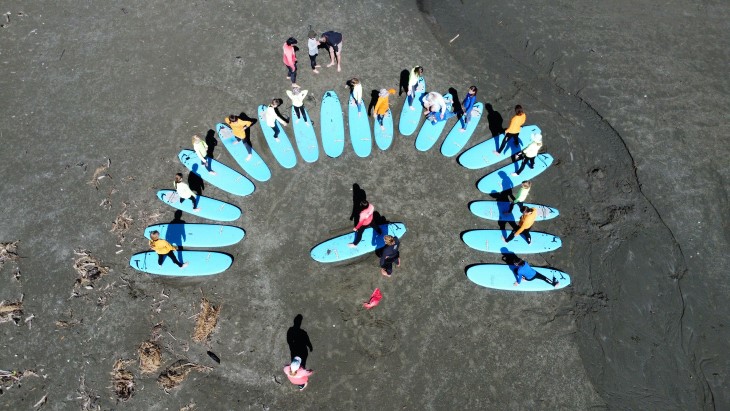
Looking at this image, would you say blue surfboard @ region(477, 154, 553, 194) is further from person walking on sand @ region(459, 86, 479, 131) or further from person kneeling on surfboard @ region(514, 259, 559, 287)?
person kneeling on surfboard @ region(514, 259, 559, 287)

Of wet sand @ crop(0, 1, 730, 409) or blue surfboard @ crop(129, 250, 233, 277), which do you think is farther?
blue surfboard @ crop(129, 250, 233, 277)

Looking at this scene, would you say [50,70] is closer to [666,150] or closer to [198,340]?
[198,340]

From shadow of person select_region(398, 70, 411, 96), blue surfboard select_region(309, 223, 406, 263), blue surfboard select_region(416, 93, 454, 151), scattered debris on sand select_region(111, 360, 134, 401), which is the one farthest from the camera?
shadow of person select_region(398, 70, 411, 96)

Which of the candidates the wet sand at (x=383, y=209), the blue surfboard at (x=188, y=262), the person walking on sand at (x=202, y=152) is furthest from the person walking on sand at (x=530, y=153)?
the person walking on sand at (x=202, y=152)

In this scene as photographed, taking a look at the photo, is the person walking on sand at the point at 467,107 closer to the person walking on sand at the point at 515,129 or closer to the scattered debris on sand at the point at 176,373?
the person walking on sand at the point at 515,129

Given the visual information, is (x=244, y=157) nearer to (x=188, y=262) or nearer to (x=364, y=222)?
(x=188, y=262)

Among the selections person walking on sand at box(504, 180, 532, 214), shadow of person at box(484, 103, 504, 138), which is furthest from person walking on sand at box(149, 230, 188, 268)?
shadow of person at box(484, 103, 504, 138)

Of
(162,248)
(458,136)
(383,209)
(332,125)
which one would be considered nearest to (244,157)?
(332,125)
